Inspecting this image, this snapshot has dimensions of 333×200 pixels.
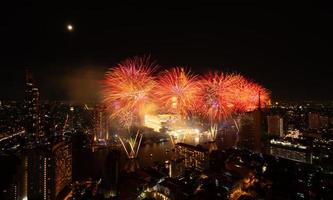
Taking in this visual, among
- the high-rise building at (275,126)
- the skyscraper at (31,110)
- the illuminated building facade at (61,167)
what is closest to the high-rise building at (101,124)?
the skyscraper at (31,110)

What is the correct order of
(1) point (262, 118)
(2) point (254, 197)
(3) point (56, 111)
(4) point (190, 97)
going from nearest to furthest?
1. (2) point (254, 197)
2. (4) point (190, 97)
3. (1) point (262, 118)
4. (3) point (56, 111)

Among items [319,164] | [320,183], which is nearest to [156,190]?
[320,183]

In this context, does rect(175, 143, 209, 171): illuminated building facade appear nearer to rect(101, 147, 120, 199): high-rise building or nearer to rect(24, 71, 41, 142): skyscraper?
rect(101, 147, 120, 199): high-rise building

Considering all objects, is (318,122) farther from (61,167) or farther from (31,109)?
(31,109)

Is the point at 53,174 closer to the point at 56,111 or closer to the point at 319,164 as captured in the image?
the point at 319,164

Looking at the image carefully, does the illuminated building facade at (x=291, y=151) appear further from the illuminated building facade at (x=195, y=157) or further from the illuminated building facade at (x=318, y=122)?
the illuminated building facade at (x=318, y=122)

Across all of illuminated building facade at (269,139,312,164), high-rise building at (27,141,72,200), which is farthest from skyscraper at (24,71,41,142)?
illuminated building facade at (269,139,312,164)
